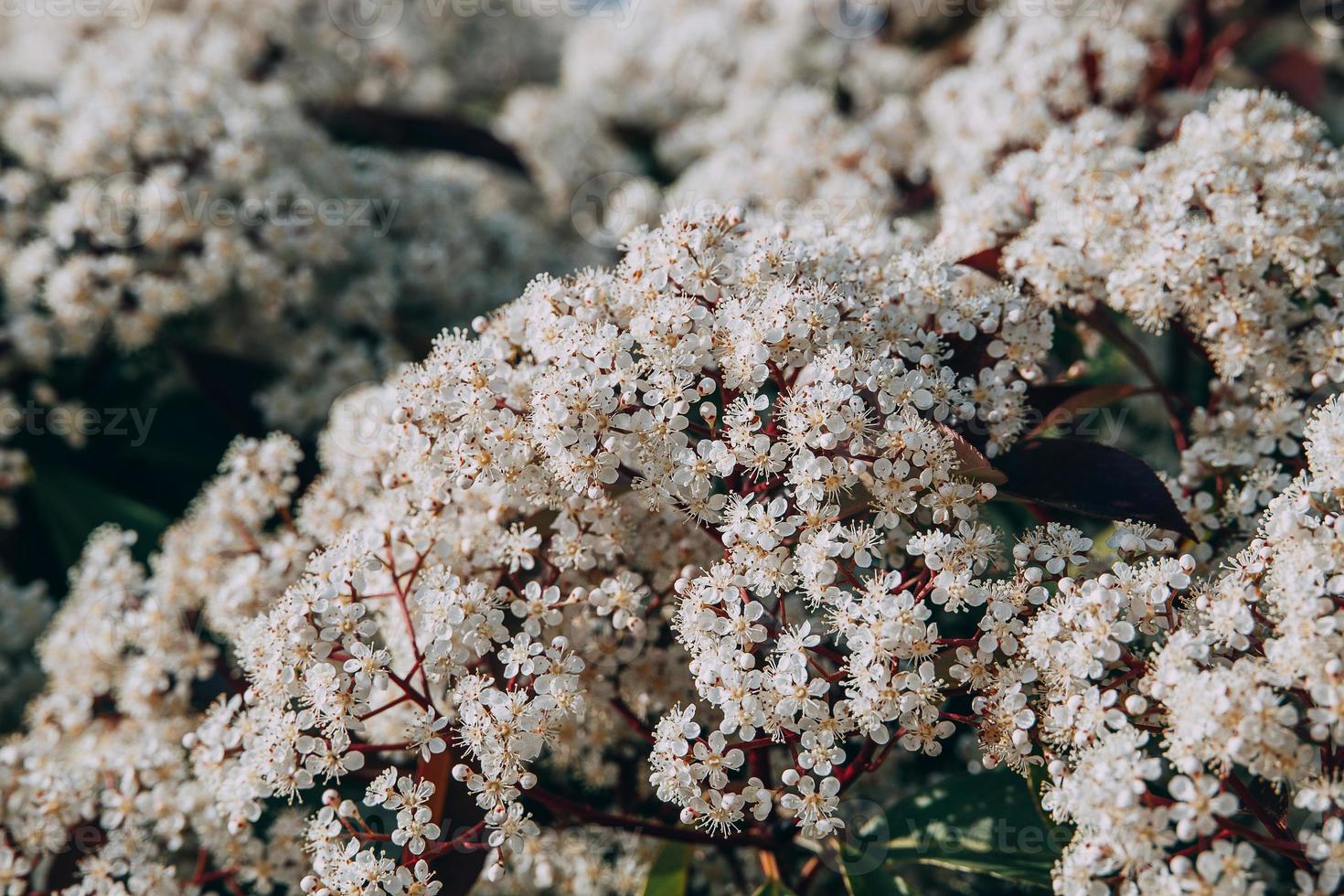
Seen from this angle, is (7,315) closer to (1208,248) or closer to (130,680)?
(130,680)

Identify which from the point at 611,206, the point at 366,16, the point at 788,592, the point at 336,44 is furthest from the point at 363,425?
the point at 366,16

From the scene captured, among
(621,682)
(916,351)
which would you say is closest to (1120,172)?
(916,351)

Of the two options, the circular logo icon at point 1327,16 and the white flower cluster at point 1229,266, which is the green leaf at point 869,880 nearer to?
the white flower cluster at point 1229,266

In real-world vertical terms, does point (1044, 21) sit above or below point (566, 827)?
above

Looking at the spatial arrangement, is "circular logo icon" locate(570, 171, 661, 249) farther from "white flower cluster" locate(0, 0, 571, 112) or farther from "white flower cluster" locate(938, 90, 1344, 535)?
"white flower cluster" locate(938, 90, 1344, 535)

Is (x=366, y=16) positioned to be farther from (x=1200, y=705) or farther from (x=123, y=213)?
(x=1200, y=705)

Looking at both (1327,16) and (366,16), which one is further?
(366,16)

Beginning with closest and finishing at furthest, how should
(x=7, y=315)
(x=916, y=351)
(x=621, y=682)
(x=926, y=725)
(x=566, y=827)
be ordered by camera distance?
(x=926, y=725) → (x=916, y=351) → (x=621, y=682) → (x=566, y=827) → (x=7, y=315)
